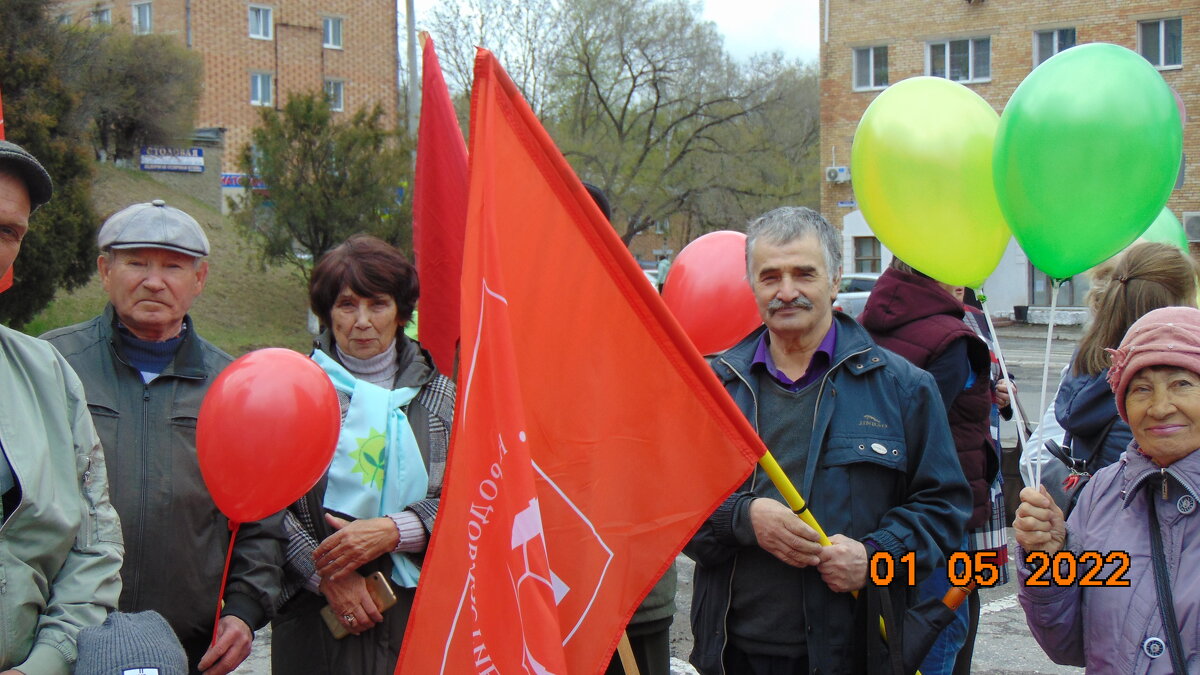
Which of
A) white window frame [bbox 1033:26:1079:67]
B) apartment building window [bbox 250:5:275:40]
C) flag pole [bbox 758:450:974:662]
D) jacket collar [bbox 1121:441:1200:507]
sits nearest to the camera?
jacket collar [bbox 1121:441:1200:507]

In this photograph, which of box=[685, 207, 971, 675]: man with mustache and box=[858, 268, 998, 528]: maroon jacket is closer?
A: box=[685, 207, 971, 675]: man with mustache

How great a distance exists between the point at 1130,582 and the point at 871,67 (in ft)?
104

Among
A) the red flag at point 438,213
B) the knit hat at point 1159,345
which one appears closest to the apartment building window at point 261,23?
the red flag at point 438,213

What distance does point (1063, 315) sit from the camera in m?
23.9

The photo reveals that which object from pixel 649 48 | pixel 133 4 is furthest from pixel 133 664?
pixel 133 4

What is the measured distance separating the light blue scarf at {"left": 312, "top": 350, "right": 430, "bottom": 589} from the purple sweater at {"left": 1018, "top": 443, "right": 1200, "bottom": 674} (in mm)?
1710

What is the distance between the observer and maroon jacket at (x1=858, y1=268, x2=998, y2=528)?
11.6ft

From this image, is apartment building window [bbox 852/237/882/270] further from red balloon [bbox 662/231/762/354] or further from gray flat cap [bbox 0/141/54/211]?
gray flat cap [bbox 0/141/54/211]

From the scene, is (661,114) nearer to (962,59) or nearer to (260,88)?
(962,59)

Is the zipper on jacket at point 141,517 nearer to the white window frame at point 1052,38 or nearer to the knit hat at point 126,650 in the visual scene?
the knit hat at point 126,650

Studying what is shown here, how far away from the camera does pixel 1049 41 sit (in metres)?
29.8

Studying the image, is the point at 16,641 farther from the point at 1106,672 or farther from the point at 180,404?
the point at 1106,672

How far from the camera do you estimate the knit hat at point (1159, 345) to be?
245 centimetres
